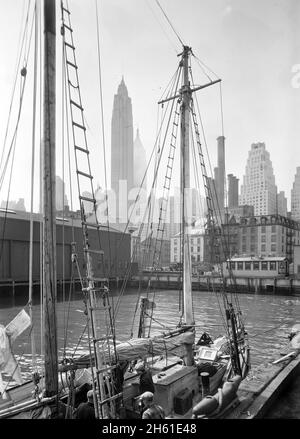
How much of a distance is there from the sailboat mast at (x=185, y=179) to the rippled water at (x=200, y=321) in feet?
14.3

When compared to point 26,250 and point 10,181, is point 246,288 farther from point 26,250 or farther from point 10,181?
point 10,181

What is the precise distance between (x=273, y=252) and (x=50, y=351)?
113442 mm

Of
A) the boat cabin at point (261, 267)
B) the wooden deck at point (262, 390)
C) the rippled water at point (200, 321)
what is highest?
the wooden deck at point (262, 390)

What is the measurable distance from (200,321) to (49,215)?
34.0m

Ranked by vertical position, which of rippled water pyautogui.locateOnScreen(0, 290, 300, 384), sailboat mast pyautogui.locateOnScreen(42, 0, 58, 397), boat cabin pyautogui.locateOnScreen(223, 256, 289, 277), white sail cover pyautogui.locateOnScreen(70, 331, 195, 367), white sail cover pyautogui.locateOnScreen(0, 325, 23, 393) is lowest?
rippled water pyautogui.locateOnScreen(0, 290, 300, 384)

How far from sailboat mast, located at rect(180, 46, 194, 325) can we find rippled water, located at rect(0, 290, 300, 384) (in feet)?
14.3

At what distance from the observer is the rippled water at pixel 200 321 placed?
985 inches

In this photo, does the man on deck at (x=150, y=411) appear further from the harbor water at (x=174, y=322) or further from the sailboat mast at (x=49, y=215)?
the harbor water at (x=174, y=322)

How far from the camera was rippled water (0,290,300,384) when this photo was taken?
82.1 ft

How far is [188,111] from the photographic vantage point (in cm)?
1733

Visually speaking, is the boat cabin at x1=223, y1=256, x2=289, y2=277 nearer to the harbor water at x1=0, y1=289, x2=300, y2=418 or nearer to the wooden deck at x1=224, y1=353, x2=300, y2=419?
the harbor water at x1=0, y1=289, x2=300, y2=418

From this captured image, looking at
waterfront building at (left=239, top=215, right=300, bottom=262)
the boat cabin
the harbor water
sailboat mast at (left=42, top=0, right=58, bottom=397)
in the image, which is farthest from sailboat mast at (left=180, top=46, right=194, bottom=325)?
waterfront building at (left=239, top=215, right=300, bottom=262)

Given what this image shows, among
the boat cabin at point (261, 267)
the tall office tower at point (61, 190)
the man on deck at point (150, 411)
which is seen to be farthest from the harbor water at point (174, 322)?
the boat cabin at point (261, 267)
